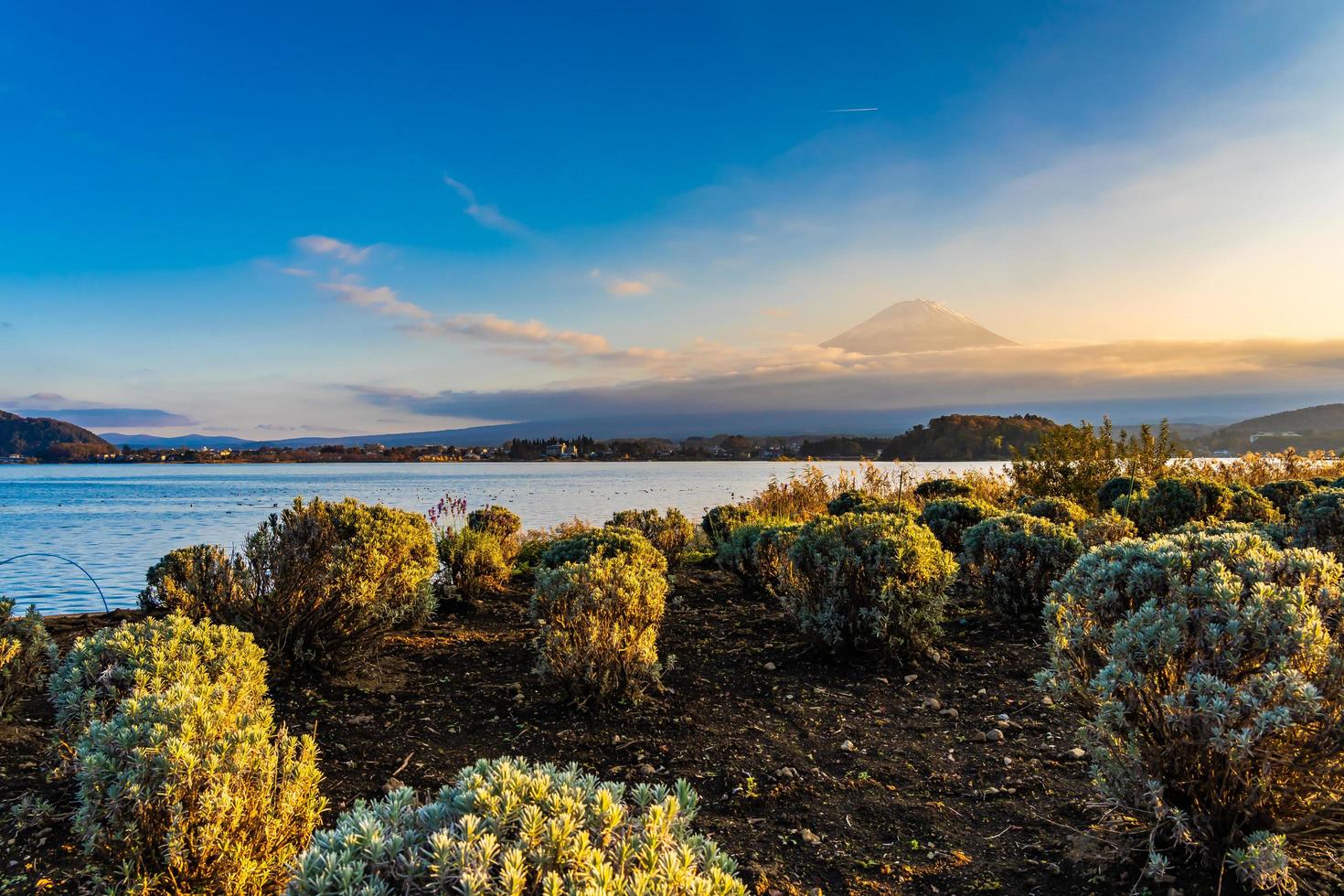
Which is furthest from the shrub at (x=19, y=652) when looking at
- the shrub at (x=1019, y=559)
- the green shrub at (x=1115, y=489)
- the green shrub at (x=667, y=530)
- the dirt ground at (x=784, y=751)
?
the green shrub at (x=1115, y=489)

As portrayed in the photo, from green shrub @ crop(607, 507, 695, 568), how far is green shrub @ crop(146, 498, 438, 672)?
5980 millimetres

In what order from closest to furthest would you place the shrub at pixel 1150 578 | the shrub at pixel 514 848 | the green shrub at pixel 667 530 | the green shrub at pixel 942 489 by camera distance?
1. the shrub at pixel 514 848
2. the shrub at pixel 1150 578
3. the green shrub at pixel 667 530
4. the green shrub at pixel 942 489

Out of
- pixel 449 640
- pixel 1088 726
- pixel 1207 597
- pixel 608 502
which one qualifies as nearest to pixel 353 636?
pixel 449 640

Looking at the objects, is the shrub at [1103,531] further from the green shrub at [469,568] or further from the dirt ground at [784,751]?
the green shrub at [469,568]

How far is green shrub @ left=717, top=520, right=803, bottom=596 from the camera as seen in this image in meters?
9.53

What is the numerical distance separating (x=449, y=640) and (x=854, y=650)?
4335mm

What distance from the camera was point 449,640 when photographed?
7.92 meters

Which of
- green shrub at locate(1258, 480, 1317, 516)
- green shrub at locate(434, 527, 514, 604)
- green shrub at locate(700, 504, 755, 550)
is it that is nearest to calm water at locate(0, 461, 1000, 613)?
green shrub at locate(434, 527, 514, 604)

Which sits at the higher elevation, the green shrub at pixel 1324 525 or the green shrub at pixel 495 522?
the green shrub at pixel 1324 525

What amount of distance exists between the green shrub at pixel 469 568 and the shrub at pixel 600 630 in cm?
413

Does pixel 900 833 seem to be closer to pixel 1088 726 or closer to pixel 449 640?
pixel 1088 726

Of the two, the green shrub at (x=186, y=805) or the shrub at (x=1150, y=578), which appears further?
the shrub at (x=1150, y=578)

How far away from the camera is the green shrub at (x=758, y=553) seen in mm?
9531

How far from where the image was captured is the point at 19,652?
5.11m
